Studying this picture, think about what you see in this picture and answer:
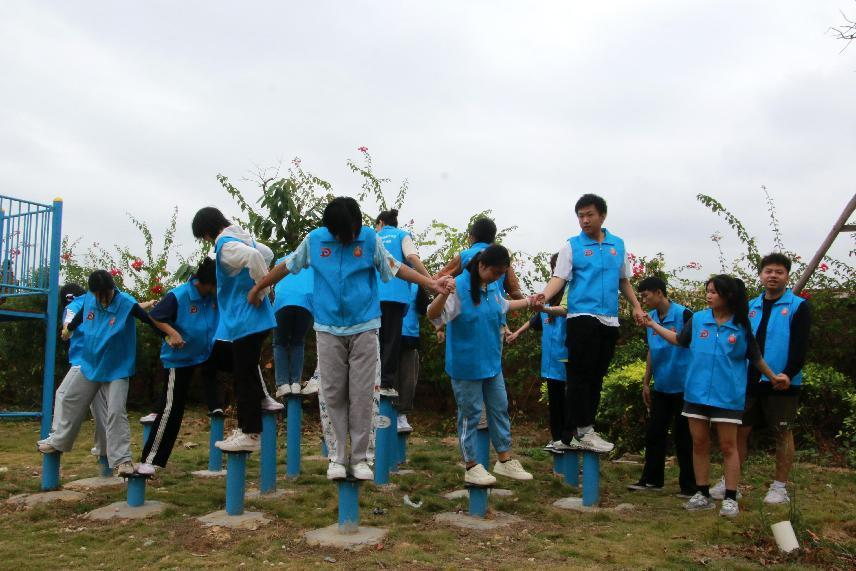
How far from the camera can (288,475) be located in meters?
6.33

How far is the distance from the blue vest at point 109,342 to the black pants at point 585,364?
10.2ft

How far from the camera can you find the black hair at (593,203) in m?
5.66

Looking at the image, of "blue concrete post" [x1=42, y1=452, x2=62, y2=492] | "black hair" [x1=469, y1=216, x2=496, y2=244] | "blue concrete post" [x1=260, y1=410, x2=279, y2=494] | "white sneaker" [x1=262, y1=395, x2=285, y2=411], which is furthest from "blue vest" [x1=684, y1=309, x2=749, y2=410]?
"blue concrete post" [x1=42, y1=452, x2=62, y2=492]


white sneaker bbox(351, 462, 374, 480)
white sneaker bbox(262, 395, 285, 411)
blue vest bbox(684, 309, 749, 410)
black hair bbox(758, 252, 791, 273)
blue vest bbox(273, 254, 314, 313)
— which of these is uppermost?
black hair bbox(758, 252, 791, 273)

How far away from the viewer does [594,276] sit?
552 centimetres

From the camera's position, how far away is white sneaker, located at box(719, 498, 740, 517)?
512 centimetres

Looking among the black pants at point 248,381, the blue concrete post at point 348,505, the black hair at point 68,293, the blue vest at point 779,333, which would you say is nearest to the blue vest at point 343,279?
the black pants at point 248,381

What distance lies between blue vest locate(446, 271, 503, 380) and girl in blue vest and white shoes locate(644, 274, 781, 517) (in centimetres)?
135

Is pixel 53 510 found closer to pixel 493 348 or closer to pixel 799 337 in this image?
pixel 493 348

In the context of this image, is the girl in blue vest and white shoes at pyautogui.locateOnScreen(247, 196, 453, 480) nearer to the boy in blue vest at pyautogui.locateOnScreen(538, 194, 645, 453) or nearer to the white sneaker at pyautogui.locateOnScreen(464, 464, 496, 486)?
the white sneaker at pyautogui.locateOnScreen(464, 464, 496, 486)

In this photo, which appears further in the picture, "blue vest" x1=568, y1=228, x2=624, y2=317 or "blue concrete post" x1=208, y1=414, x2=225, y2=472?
"blue concrete post" x1=208, y1=414, x2=225, y2=472

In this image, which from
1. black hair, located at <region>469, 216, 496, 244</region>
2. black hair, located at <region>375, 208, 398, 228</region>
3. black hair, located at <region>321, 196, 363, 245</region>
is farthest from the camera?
black hair, located at <region>375, 208, 398, 228</region>

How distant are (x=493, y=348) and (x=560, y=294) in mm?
1114

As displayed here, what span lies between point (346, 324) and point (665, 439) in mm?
2981
